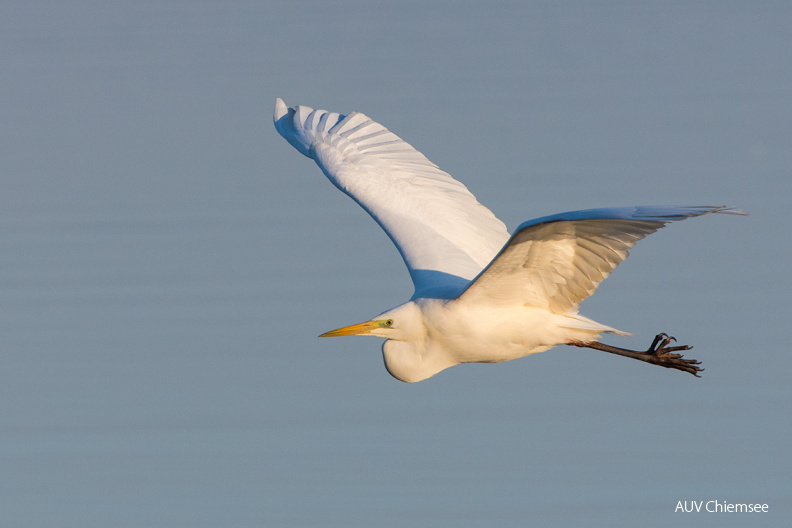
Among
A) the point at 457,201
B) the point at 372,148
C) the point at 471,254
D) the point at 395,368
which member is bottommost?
the point at 395,368

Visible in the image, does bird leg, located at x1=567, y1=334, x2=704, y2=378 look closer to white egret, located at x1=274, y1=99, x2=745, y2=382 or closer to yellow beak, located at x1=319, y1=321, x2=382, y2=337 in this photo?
white egret, located at x1=274, y1=99, x2=745, y2=382

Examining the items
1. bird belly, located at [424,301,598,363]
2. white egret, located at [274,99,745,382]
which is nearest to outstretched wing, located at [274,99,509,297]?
white egret, located at [274,99,745,382]

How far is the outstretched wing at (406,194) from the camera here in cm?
1016

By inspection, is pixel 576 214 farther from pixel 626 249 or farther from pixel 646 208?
pixel 626 249

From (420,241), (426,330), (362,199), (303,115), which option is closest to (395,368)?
(426,330)

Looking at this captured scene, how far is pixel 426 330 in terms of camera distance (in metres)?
9.12

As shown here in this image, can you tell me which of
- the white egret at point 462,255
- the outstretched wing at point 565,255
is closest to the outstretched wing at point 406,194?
the white egret at point 462,255

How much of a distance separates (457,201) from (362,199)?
920 millimetres

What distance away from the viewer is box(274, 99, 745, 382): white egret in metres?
7.84

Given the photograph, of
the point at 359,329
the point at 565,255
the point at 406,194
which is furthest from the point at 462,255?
the point at 565,255

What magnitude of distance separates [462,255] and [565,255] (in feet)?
7.13

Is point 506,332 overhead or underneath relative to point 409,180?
underneath

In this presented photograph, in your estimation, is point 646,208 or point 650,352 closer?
point 646,208

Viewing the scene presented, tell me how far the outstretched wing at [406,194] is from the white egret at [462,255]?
0.01m
